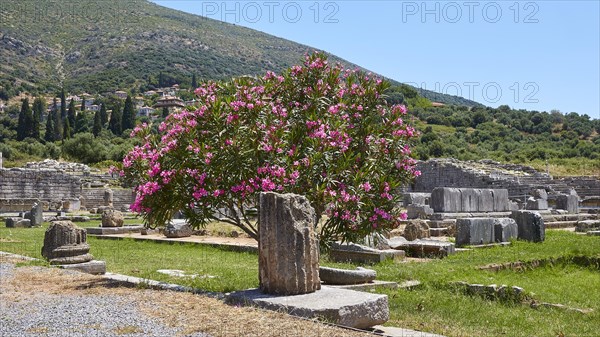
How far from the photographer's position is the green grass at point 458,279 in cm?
701

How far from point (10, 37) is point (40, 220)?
107682 mm

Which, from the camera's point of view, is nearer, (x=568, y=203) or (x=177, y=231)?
(x=177, y=231)

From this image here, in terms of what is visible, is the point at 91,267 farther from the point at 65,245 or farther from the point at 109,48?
the point at 109,48

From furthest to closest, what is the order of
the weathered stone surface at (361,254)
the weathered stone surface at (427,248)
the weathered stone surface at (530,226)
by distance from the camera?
the weathered stone surface at (530,226) < the weathered stone surface at (427,248) < the weathered stone surface at (361,254)

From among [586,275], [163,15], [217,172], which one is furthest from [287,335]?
[163,15]

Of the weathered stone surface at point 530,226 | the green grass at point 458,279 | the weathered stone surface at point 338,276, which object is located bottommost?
the green grass at point 458,279

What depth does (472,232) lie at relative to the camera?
1489cm

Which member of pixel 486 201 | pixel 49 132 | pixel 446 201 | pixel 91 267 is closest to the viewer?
pixel 91 267

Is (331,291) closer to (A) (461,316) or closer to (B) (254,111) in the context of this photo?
(A) (461,316)

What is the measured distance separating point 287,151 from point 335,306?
2.59m

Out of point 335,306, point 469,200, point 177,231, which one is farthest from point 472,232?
point 335,306

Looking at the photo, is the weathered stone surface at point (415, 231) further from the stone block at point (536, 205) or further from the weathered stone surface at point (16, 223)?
the weathered stone surface at point (16, 223)

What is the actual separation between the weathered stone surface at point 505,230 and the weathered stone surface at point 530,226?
14 centimetres

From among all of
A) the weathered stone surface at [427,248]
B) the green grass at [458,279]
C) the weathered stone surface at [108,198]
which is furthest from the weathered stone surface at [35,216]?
the weathered stone surface at [427,248]
